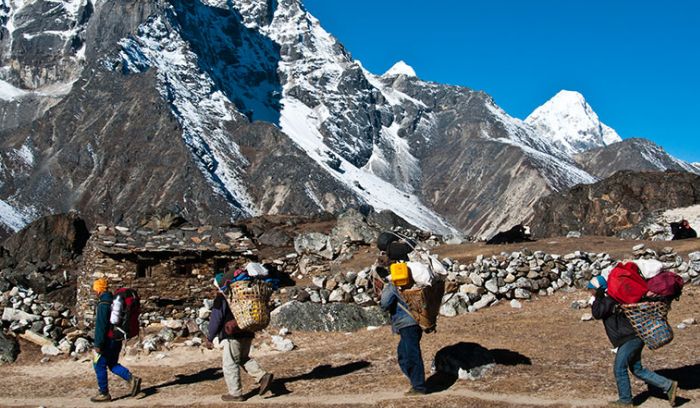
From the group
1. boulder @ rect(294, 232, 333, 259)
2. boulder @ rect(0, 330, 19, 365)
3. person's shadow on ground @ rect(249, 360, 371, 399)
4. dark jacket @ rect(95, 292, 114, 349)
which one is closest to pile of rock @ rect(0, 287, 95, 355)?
boulder @ rect(0, 330, 19, 365)

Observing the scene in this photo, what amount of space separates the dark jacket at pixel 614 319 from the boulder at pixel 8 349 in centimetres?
1410

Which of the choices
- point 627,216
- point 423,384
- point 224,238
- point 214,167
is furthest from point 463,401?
point 214,167

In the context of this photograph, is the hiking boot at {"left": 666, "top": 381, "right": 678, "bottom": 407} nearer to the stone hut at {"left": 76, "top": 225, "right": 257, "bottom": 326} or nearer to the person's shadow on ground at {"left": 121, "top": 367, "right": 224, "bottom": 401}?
the person's shadow on ground at {"left": 121, "top": 367, "right": 224, "bottom": 401}

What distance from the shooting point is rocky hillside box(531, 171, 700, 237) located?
6462cm

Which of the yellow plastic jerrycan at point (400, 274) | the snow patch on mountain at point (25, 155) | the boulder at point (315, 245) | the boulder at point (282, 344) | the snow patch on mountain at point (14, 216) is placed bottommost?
the boulder at point (282, 344)

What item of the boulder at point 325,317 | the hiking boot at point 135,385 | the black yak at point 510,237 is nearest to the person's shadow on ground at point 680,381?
the hiking boot at point 135,385

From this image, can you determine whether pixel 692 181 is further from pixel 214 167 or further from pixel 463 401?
pixel 214 167

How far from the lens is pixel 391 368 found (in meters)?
13.5

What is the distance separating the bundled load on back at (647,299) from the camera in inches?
385

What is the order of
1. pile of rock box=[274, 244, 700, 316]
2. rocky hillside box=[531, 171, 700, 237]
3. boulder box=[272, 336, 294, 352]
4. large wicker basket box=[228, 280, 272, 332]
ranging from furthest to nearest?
rocky hillside box=[531, 171, 700, 237] → pile of rock box=[274, 244, 700, 316] → boulder box=[272, 336, 294, 352] → large wicker basket box=[228, 280, 272, 332]

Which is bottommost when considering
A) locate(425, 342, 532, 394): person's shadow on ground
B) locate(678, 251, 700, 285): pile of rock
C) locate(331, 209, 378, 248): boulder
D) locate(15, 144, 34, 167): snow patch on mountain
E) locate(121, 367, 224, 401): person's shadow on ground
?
locate(121, 367, 224, 401): person's shadow on ground

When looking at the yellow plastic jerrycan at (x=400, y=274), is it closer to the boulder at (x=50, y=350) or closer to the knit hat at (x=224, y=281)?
the knit hat at (x=224, y=281)

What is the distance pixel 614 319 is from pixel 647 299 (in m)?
0.53

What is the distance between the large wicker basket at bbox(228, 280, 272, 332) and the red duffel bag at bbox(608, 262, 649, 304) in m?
5.38
